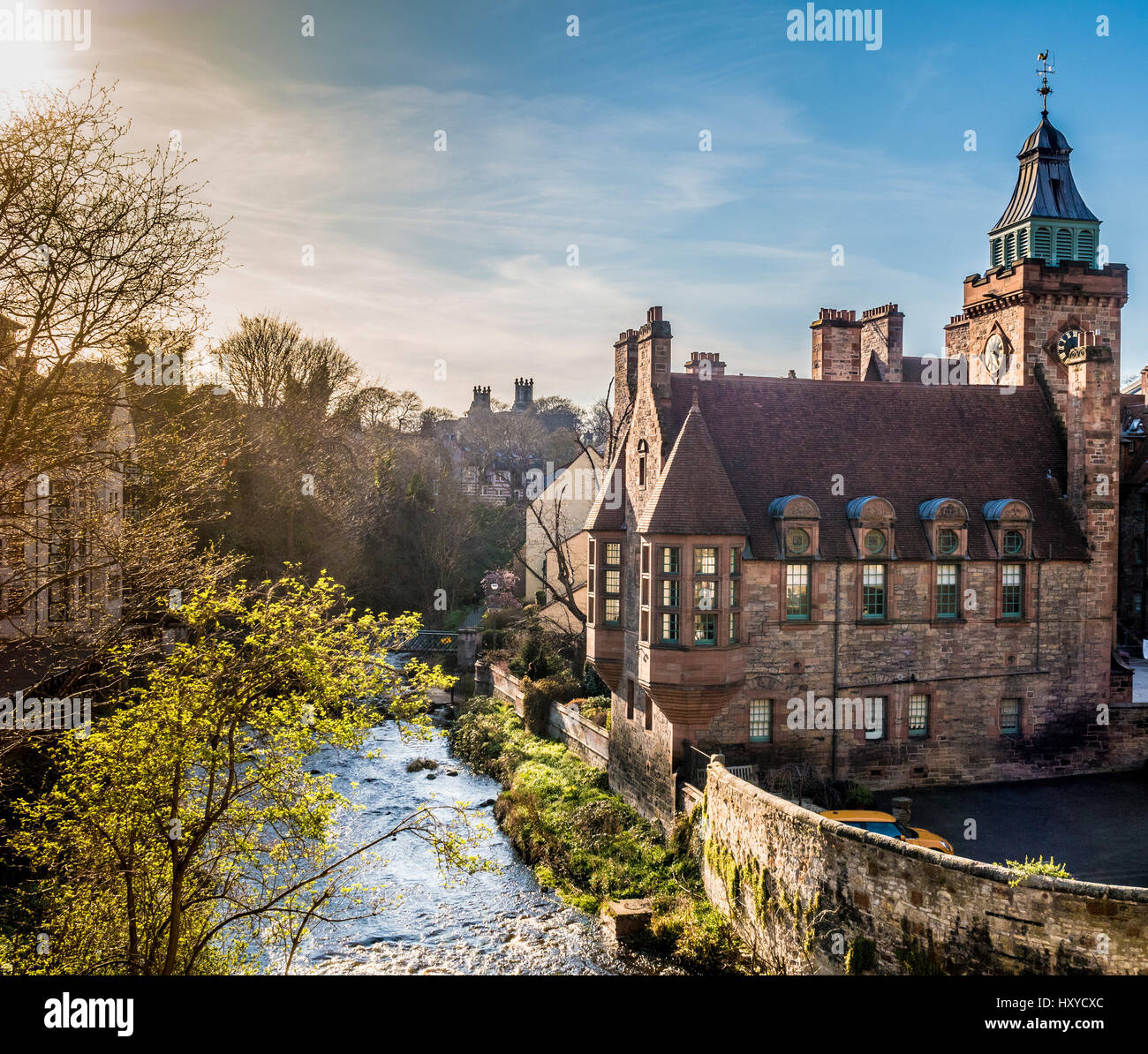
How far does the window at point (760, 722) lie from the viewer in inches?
846

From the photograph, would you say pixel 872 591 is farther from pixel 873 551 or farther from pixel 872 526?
pixel 872 526

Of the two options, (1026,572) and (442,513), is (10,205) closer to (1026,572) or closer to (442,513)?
(1026,572)

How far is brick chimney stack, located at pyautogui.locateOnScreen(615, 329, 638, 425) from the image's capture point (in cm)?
2452

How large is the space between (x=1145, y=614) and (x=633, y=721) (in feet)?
101

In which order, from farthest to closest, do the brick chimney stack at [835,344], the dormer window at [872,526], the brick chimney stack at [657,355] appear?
the brick chimney stack at [835,344] → the brick chimney stack at [657,355] → the dormer window at [872,526]

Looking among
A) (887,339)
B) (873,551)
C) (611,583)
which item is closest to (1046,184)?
(887,339)

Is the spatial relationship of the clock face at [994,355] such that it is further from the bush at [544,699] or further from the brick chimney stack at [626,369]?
the bush at [544,699]

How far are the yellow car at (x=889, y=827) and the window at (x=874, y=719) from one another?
382 cm

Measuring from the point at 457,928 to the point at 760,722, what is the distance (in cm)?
855

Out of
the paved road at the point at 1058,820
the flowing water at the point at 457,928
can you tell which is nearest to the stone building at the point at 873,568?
the paved road at the point at 1058,820

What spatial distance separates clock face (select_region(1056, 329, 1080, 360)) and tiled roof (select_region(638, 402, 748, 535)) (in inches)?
481
